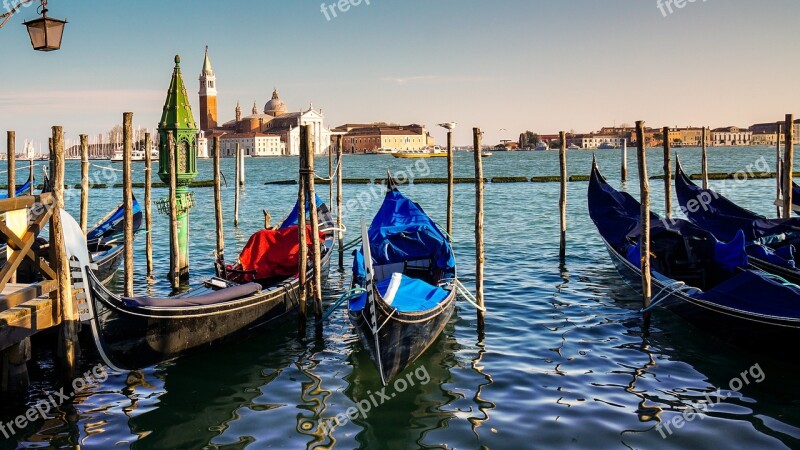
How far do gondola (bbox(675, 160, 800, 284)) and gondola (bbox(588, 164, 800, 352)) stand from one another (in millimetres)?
720

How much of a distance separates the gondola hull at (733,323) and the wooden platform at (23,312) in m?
6.34

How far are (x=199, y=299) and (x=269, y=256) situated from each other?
7.09ft

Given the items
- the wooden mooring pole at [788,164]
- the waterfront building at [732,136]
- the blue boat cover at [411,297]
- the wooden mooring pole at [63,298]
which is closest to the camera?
the wooden mooring pole at [63,298]

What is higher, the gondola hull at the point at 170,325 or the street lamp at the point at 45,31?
the street lamp at the point at 45,31

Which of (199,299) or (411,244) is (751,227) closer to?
(411,244)

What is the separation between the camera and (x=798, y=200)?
42.7 ft

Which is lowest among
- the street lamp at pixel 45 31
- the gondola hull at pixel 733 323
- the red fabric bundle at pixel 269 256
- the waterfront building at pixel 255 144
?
the gondola hull at pixel 733 323

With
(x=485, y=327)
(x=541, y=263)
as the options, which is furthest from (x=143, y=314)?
(x=541, y=263)

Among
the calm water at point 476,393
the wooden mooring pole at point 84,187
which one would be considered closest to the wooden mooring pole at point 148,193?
the wooden mooring pole at point 84,187

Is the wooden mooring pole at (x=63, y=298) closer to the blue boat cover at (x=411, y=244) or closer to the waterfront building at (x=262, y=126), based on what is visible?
the blue boat cover at (x=411, y=244)

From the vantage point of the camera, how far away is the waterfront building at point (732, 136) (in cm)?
15138

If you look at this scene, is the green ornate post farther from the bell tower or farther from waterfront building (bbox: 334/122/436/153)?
waterfront building (bbox: 334/122/436/153)

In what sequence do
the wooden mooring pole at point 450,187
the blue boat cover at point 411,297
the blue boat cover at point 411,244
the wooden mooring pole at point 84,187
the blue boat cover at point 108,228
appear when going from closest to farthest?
the blue boat cover at point 411,297
the blue boat cover at point 411,244
the wooden mooring pole at point 84,187
the wooden mooring pole at point 450,187
the blue boat cover at point 108,228

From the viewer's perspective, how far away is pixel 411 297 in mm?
7230
